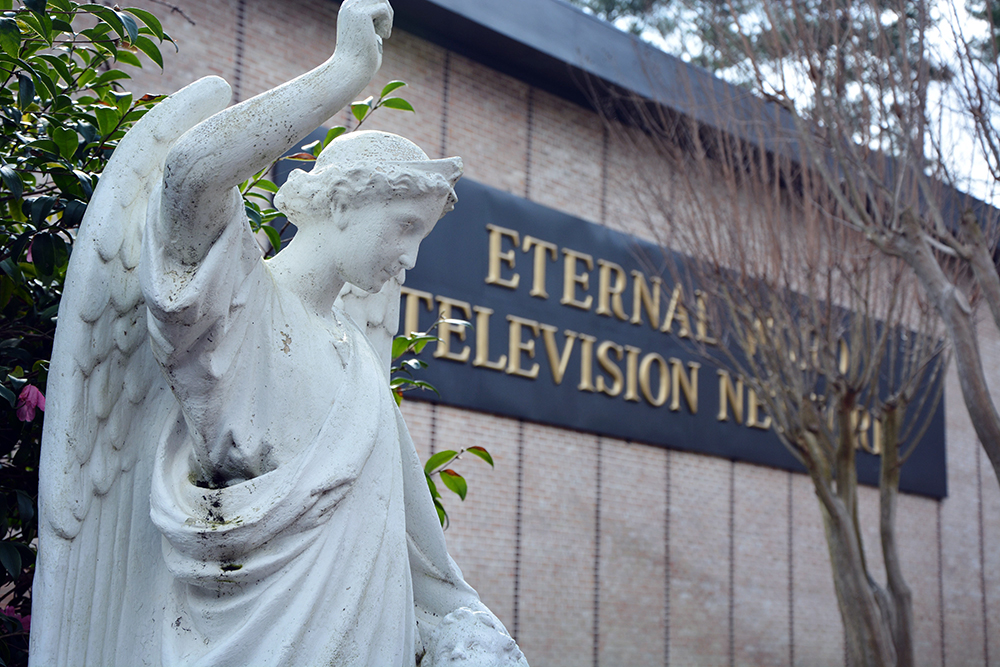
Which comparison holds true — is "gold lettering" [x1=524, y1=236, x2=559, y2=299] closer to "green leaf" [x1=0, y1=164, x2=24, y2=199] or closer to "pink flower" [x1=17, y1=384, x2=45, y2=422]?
"green leaf" [x1=0, y1=164, x2=24, y2=199]

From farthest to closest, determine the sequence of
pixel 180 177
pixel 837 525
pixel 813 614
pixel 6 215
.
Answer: pixel 813 614
pixel 837 525
pixel 6 215
pixel 180 177

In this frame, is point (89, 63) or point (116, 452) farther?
point (89, 63)

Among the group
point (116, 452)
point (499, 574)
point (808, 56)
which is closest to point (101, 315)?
point (116, 452)

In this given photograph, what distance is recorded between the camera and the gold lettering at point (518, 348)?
9.05 meters

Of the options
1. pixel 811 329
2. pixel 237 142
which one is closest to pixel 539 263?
pixel 811 329

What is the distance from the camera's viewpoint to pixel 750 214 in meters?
8.66

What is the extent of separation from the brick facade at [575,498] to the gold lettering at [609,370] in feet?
1.67

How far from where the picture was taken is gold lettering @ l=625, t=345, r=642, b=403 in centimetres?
1001

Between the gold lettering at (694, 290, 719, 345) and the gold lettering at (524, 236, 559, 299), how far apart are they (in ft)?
4.47

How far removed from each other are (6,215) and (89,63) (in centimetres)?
53

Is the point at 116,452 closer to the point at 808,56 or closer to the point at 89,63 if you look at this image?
the point at 89,63

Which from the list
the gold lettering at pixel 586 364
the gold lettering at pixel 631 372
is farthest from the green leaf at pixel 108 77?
the gold lettering at pixel 631 372

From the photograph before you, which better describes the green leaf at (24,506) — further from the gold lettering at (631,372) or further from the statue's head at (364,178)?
the gold lettering at (631,372)

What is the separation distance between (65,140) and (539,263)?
6.73m
